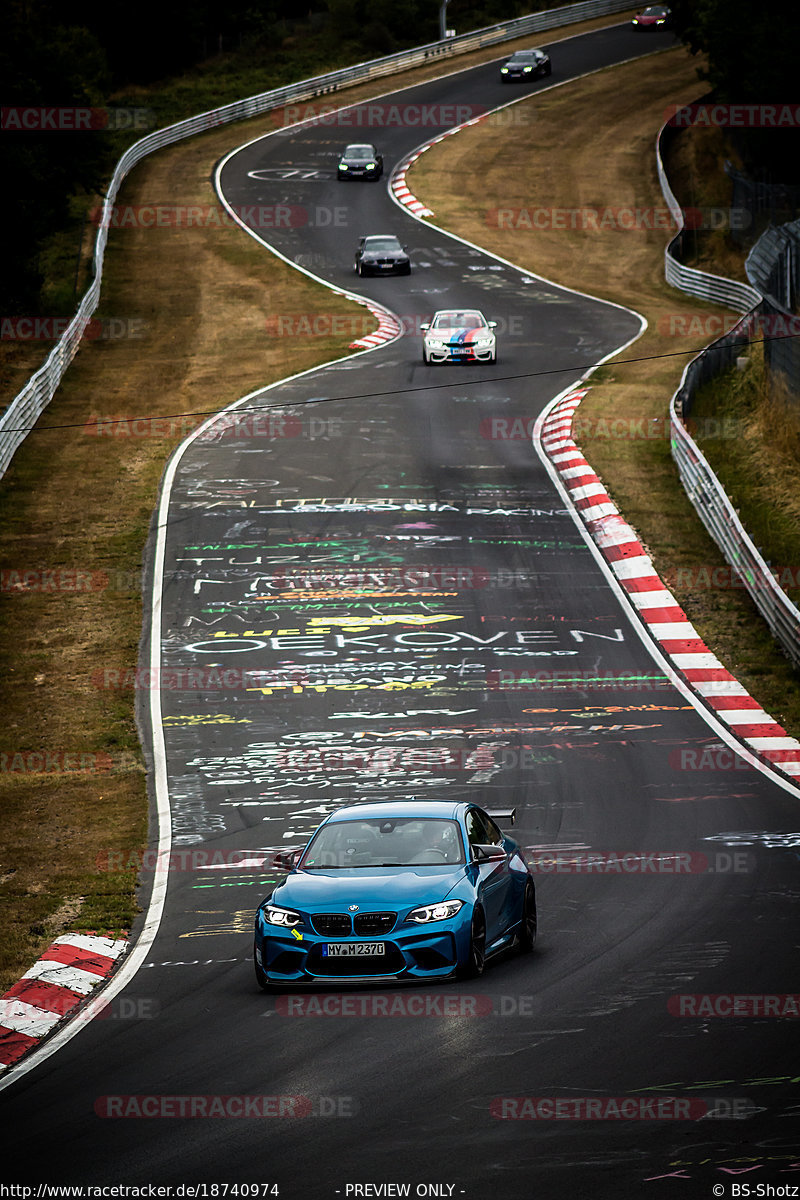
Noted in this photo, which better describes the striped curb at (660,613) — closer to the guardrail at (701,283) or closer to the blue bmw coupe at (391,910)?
the blue bmw coupe at (391,910)

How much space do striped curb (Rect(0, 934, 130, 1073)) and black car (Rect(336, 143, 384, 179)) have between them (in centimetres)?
5753

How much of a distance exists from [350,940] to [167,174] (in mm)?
62777

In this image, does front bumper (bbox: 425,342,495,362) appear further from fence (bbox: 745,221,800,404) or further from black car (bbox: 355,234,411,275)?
black car (bbox: 355,234,411,275)

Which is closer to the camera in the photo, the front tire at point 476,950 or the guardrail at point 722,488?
the front tire at point 476,950

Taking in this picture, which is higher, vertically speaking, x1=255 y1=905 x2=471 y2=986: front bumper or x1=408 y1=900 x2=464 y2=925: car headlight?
x1=408 y1=900 x2=464 y2=925: car headlight

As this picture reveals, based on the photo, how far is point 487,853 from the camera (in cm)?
1204

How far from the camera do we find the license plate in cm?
1096

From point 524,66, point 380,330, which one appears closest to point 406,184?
point 524,66

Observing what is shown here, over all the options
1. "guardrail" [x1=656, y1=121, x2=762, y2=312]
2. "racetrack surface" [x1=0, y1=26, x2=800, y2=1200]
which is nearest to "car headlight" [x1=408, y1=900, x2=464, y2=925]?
"racetrack surface" [x1=0, y1=26, x2=800, y2=1200]

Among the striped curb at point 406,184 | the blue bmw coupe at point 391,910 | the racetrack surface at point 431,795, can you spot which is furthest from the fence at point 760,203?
the blue bmw coupe at point 391,910

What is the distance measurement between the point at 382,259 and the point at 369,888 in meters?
43.7

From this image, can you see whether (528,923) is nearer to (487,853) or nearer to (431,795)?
(487,853)

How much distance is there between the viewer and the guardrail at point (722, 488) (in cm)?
2394

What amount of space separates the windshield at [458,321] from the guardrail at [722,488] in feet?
21.8
